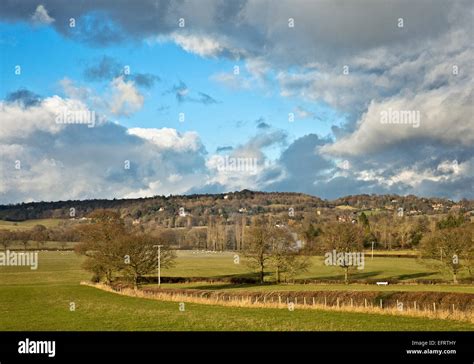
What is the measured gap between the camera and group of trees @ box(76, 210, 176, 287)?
68.4 metres

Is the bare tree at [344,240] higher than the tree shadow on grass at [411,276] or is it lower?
higher

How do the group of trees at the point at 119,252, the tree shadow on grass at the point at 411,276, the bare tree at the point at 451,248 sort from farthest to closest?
the tree shadow on grass at the point at 411,276 → the bare tree at the point at 451,248 → the group of trees at the point at 119,252

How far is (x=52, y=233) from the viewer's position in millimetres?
182875

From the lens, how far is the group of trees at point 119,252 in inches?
2692

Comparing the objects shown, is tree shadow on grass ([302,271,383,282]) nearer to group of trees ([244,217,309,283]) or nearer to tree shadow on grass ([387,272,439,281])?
group of trees ([244,217,309,283])

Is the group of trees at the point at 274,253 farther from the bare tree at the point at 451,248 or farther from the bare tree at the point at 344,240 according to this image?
the bare tree at the point at 451,248

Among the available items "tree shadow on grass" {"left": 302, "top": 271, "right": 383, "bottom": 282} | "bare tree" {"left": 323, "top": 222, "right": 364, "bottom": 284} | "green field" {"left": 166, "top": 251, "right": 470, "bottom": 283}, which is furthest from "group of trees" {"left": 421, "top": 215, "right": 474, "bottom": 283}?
"bare tree" {"left": 323, "top": 222, "right": 364, "bottom": 284}

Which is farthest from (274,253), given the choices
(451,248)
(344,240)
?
(451,248)

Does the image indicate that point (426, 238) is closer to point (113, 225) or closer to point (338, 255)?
point (338, 255)

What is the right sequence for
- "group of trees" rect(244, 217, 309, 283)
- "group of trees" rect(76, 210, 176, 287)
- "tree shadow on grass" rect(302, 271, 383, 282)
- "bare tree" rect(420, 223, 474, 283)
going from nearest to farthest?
"group of trees" rect(76, 210, 176, 287), "bare tree" rect(420, 223, 474, 283), "group of trees" rect(244, 217, 309, 283), "tree shadow on grass" rect(302, 271, 383, 282)

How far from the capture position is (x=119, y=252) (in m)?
68.5

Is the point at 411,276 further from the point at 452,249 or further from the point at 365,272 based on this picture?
the point at 365,272

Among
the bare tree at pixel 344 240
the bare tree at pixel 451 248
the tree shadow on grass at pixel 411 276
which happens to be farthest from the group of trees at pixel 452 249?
the bare tree at pixel 344 240
